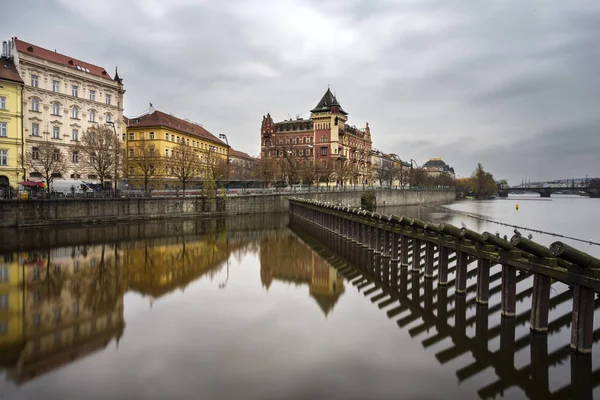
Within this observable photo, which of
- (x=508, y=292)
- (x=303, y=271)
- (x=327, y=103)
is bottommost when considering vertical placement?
(x=303, y=271)

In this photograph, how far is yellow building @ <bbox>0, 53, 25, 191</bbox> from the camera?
4481 cm

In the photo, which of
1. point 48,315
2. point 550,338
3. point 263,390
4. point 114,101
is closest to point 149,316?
point 48,315

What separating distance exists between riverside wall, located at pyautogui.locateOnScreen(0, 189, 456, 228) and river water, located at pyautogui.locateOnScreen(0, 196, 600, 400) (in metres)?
20.9

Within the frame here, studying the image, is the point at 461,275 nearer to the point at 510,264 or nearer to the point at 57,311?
the point at 510,264

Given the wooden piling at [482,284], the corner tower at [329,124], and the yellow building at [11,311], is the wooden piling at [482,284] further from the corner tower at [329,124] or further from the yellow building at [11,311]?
the corner tower at [329,124]

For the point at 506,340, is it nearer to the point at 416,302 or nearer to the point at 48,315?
the point at 416,302

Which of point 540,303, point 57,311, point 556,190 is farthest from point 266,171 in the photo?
point 556,190

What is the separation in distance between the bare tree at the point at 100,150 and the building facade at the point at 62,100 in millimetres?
1812

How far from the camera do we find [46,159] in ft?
143

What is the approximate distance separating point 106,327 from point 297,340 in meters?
5.67

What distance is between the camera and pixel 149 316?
12.3 m

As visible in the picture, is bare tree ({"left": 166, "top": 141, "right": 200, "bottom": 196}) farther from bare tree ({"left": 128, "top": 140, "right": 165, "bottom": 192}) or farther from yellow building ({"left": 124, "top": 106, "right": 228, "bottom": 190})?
bare tree ({"left": 128, "top": 140, "right": 165, "bottom": 192})

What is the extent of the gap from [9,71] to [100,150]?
45.0ft

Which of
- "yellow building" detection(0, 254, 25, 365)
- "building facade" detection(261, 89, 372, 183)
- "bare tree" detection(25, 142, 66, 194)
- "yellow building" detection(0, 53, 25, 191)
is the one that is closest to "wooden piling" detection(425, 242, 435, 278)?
"yellow building" detection(0, 254, 25, 365)
